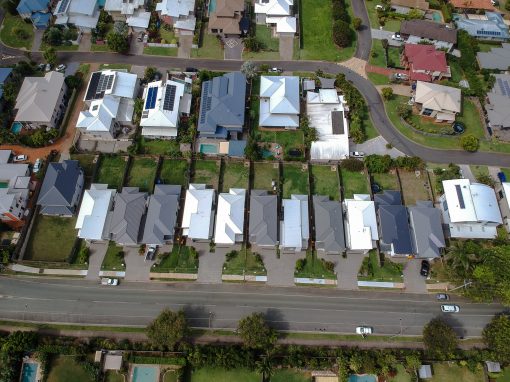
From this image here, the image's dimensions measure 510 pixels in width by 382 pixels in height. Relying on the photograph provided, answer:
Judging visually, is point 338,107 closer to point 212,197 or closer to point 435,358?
point 212,197

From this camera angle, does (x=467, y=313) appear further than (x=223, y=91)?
No

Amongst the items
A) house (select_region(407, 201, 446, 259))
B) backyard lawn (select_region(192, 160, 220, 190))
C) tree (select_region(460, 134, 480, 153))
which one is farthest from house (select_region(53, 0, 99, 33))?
tree (select_region(460, 134, 480, 153))

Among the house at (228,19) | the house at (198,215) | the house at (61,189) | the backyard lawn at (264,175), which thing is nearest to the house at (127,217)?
the house at (198,215)

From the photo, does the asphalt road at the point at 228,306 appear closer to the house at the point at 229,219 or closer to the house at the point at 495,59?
the house at the point at 229,219

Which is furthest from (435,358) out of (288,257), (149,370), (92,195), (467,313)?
(92,195)

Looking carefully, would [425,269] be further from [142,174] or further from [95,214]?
[95,214]

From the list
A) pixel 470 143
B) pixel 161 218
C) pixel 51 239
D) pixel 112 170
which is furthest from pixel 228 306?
pixel 470 143
